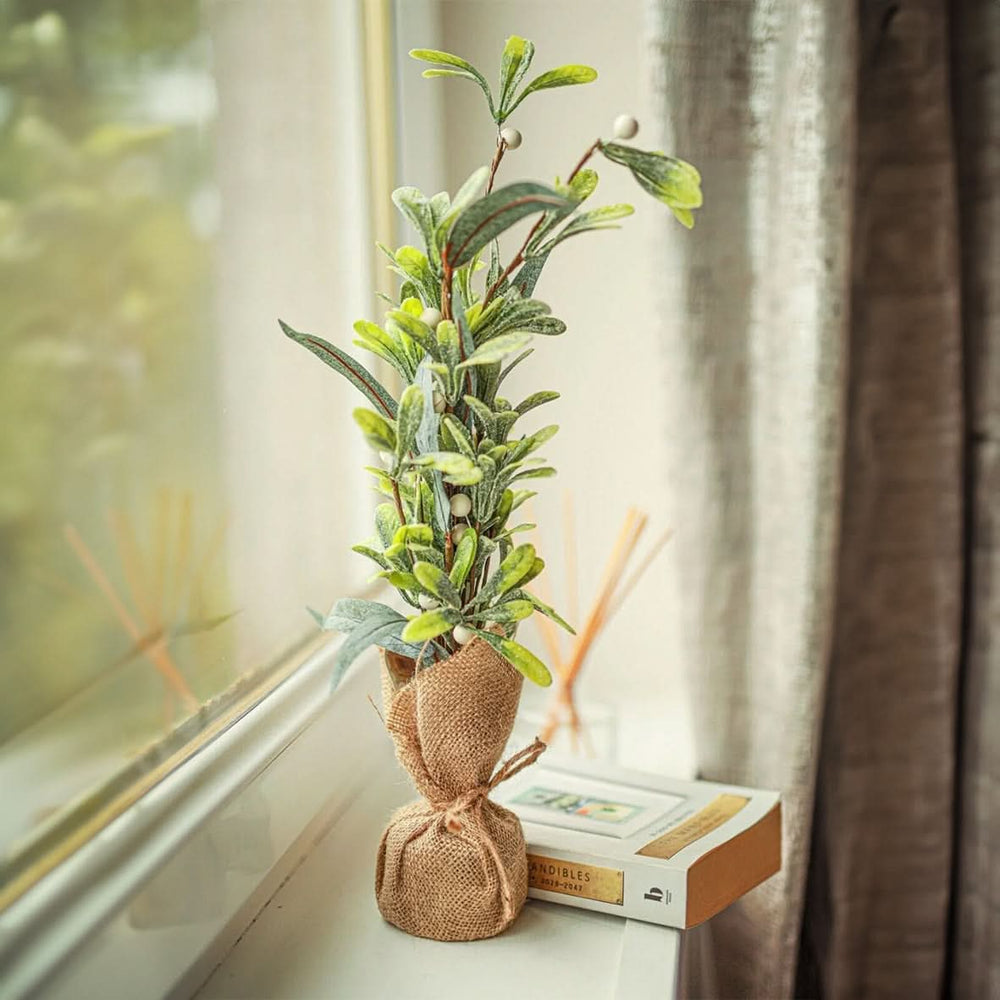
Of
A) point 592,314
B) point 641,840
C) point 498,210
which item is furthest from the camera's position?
point 592,314

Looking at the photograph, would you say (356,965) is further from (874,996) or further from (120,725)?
(874,996)

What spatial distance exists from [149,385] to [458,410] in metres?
0.26

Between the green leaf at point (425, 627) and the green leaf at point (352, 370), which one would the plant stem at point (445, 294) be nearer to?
the green leaf at point (352, 370)

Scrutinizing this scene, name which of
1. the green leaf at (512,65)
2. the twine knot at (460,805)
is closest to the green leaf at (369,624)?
the twine knot at (460,805)

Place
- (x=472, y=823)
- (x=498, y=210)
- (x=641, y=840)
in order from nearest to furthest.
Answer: (x=498, y=210) → (x=472, y=823) → (x=641, y=840)

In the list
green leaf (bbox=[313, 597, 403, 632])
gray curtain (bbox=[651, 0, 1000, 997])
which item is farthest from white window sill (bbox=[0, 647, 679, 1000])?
gray curtain (bbox=[651, 0, 1000, 997])

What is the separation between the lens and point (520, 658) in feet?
1.97

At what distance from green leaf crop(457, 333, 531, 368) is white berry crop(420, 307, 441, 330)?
4 centimetres

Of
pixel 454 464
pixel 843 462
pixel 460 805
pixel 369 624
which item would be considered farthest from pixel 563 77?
pixel 843 462

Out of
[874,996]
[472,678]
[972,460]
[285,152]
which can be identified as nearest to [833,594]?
[972,460]

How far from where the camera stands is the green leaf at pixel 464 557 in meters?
0.61

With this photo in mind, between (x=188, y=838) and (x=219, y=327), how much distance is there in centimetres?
42

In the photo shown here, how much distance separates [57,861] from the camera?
0.58 metres

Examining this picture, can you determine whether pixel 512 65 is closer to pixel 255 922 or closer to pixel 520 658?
pixel 520 658
